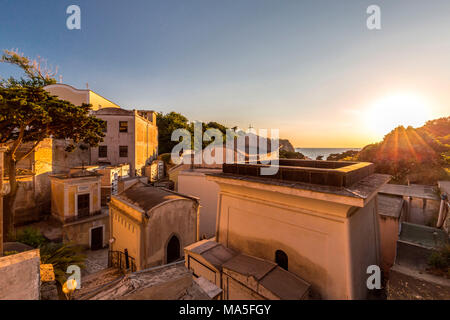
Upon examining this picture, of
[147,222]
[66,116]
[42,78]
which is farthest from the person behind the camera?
[42,78]

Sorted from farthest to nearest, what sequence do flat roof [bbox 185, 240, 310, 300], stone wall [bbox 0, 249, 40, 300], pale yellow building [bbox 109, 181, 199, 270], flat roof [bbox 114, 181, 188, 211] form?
flat roof [bbox 114, 181, 188, 211] < pale yellow building [bbox 109, 181, 199, 270] < flat roof [bbox 185, 240, 310, 300] < stone wall [bbox 0, 249, 40, 300]

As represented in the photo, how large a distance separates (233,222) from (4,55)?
40.0 meters

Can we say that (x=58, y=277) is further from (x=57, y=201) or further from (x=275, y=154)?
(x=275, y=154)

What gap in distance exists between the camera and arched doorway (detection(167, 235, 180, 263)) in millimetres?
11484

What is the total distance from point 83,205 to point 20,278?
48.6ft

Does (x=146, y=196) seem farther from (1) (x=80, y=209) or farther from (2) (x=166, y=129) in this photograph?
(2) (x=166, y=129)

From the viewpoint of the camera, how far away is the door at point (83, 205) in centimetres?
1722

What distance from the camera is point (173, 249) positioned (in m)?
11.7

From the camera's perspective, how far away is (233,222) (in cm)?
716

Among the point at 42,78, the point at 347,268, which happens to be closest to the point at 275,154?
the point at 347,268

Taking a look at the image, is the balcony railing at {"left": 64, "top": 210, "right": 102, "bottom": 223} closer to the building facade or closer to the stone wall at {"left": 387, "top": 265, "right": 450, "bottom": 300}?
the building facade

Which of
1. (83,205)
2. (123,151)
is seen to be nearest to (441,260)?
(83,205)

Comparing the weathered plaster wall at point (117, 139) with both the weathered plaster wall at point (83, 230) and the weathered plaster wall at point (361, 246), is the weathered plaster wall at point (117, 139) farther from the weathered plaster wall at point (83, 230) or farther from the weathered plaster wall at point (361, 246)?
the weathered plaster wall at point (361, 246)

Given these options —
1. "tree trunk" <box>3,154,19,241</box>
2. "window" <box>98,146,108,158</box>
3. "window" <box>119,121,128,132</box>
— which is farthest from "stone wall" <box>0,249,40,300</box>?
"window" <box>119,121,128,132</box>
